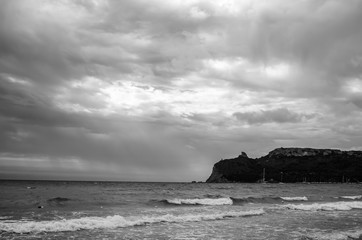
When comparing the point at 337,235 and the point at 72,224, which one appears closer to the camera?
the point at 337,235

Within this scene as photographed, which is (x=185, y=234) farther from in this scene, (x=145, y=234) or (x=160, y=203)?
(x=160, y=203)

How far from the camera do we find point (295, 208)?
116ft

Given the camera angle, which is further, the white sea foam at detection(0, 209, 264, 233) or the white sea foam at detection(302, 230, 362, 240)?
the white sea foam at detection(0, 209, 264, 233)

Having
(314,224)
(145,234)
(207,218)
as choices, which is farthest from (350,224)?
(145,234)

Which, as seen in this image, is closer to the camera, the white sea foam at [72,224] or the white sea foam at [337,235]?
the white sea foam at [337,235]

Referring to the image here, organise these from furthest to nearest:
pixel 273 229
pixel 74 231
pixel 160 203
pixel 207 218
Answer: pixel 160 203 < pixel 207 218 < pixel 273 229 < pixel 74 231

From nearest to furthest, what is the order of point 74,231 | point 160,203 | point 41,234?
1. point 41,234
2. point 74,231
3. point 160,203

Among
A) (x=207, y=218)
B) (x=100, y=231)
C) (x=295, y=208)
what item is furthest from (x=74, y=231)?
(x=295, y=208)

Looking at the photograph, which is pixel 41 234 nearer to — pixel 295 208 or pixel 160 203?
pixel 160 203

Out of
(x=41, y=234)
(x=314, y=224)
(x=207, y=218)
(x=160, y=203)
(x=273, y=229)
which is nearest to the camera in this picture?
(x=41, y=234)

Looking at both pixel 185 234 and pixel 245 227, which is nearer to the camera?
pixel 185 234

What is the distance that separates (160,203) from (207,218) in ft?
50.1

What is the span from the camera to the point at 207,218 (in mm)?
→ 25297

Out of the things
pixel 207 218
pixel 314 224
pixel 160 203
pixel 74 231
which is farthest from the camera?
pixel 160 203
